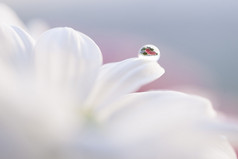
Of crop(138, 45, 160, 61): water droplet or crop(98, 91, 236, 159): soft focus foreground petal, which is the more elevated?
crop(138, 45, 160, 61): water droplet

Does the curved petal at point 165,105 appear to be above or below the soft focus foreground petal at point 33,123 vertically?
above

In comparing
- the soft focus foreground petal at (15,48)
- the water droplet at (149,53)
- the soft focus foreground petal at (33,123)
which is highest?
the water droplet at (149,53)

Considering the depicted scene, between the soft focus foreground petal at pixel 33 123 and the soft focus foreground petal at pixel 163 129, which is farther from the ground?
the soft focus foreground petal at pixel 163 129

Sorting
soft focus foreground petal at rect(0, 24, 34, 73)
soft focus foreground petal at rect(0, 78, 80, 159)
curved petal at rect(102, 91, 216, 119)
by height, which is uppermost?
curved petal at rect(102, 91, 216, 119)
